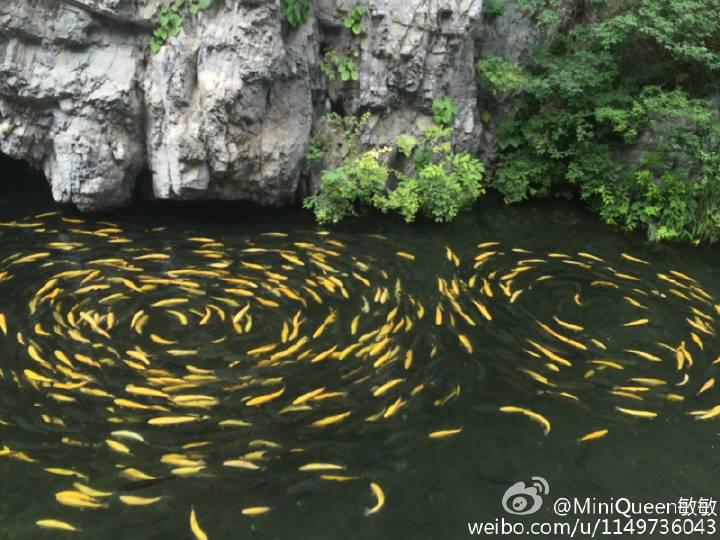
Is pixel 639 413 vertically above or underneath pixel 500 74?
underneath

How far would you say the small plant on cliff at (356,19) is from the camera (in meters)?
9.36

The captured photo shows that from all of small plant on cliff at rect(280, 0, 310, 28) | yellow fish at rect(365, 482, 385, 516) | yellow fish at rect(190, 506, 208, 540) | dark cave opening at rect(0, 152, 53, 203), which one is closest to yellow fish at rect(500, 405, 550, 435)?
yellow fish at rect(365, 482, 385, 516)

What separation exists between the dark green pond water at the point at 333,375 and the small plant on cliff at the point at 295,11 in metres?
2.98

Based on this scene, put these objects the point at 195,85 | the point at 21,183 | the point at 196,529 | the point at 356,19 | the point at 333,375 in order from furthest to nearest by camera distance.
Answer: the point at 21,183 < the point at 356,19 < the point at 195,85 < the point at 333,375 < the point at 196,529

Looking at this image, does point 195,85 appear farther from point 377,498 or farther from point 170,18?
point 377,498

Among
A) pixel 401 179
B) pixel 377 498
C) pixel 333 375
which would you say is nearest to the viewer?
pixel 377 498

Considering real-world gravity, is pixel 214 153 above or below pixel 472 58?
below

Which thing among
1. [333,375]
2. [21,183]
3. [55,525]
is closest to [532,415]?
[333,375]

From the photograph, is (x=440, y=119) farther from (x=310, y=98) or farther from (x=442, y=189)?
(x=310, y=98)

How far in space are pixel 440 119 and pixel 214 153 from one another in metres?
3.63

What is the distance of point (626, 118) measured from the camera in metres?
9.81

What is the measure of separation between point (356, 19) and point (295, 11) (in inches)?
41.1

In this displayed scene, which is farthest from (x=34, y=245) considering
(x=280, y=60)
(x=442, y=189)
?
(x=442, y=189)

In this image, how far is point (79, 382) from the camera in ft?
19.0
